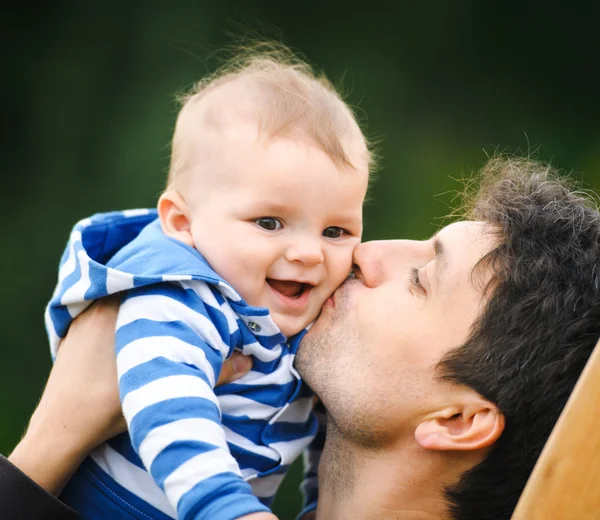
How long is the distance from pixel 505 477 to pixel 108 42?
5.62 metres

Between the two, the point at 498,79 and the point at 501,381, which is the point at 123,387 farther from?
the point at 498,79

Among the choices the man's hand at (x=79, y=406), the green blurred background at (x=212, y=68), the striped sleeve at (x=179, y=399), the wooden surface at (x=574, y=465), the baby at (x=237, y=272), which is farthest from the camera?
the green blurred background at (x=212, y=68)

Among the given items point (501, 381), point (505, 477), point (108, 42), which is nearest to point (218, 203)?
point (501, 381)

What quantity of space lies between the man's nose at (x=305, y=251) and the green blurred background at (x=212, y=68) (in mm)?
4204

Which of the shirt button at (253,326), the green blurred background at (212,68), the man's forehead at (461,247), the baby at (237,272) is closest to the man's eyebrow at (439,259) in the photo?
the man's forehead at (461,247)

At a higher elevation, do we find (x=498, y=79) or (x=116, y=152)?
(x=498, y=79)

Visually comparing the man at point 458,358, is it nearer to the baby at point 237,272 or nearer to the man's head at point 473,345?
the man's head at point 473,345

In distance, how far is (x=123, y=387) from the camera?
1.67 metres

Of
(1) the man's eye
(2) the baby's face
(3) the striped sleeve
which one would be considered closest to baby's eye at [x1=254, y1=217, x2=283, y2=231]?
(2) the baby's face

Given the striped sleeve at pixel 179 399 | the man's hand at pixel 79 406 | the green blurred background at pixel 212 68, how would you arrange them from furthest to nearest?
the green blurred background at pixel 212 68 < the man's hand at pixel 79 406 < the striped sleeve at pixel 179 399

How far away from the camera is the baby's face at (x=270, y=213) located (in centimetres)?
186

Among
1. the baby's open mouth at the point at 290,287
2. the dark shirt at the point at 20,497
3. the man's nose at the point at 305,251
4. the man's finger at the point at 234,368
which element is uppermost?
the man's nose at the point at 305,251

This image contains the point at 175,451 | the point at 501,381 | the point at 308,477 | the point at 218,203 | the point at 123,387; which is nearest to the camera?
the point at 175,451

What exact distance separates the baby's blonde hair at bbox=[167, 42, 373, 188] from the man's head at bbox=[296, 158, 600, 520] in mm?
268
